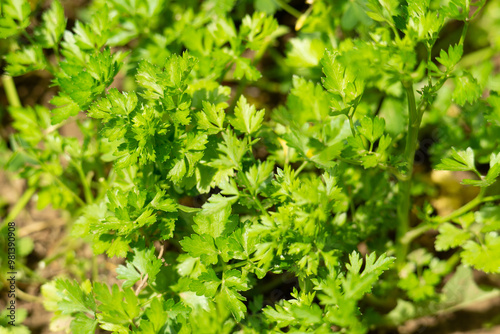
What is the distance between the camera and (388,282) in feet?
5.65

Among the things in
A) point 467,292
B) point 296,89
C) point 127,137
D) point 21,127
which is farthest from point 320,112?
point 21,127

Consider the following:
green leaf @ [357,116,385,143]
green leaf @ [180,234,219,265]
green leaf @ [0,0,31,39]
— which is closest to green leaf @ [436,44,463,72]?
green leaf @ [357,116,385,143]

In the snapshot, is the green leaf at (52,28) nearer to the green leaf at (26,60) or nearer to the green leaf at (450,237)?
the green leaf at (26,60)

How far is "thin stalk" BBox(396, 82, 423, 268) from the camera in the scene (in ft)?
4.27

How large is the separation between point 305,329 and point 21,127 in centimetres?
148

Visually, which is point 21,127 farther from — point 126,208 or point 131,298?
point 131,298

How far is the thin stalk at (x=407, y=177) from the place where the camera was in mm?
1302

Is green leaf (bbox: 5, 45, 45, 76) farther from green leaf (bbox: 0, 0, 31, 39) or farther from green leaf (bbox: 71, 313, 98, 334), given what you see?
green leaf (bbox: 71, 313, 98, 334)

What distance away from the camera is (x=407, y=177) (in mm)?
1456

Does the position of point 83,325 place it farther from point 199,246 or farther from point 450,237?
point 450,237

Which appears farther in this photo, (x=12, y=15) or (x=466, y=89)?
(x=12, y=15)

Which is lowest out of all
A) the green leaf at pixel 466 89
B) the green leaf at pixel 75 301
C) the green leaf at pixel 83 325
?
the green leaf at pixel 83 325

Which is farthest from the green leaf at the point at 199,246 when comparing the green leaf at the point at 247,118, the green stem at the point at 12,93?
the green stem at the point at 12,93

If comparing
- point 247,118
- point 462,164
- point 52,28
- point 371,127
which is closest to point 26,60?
point 52,28
